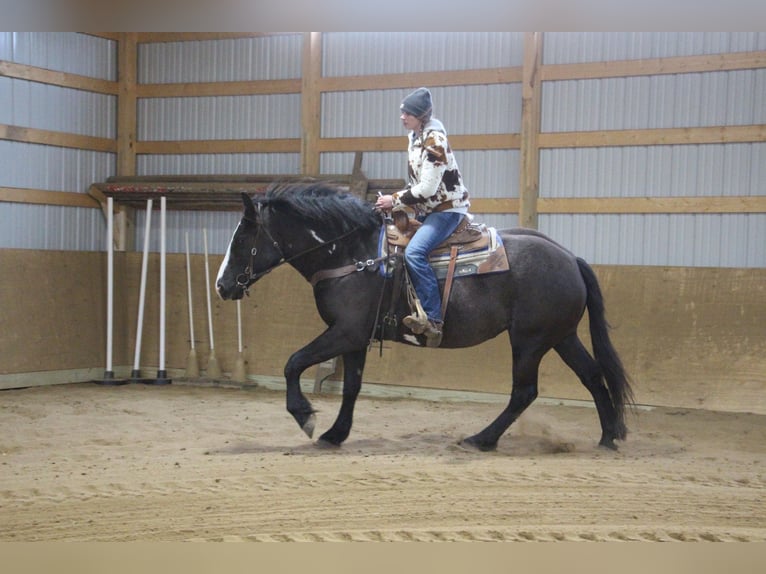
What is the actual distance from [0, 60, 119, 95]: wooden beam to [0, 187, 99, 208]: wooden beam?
1.25 metres

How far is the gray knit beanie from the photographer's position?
273 inches

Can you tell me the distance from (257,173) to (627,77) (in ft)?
14.6

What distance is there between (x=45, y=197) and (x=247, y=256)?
16.8 feet

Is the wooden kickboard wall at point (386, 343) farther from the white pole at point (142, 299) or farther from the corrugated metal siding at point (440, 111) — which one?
the corrugated metal siding at point (440, 111)

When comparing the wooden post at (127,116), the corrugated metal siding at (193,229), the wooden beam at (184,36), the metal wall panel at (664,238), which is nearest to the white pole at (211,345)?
the corrugated metal siding at (193,229)

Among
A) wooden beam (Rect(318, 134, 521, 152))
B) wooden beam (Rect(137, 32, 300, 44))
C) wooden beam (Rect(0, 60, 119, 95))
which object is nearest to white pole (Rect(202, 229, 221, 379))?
wooden beam (Rect(318, 134, 521, 152))

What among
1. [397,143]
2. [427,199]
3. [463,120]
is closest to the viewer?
[427,199]

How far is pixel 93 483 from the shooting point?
19.9 feet

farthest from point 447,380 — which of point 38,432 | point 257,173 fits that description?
point 38,432

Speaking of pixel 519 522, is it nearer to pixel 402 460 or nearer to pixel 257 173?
pixel 402 460

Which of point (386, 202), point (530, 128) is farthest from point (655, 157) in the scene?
point (386, 202)

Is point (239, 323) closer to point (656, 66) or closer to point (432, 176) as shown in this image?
point (432, 176)

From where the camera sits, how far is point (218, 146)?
12.0m

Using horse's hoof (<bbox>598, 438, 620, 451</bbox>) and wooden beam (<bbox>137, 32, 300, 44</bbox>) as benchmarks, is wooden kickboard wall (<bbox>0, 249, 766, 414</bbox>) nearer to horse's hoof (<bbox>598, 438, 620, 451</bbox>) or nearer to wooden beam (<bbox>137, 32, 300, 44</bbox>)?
horse's hoof (<bbox>598, 438, 620, 451</bbox>)
